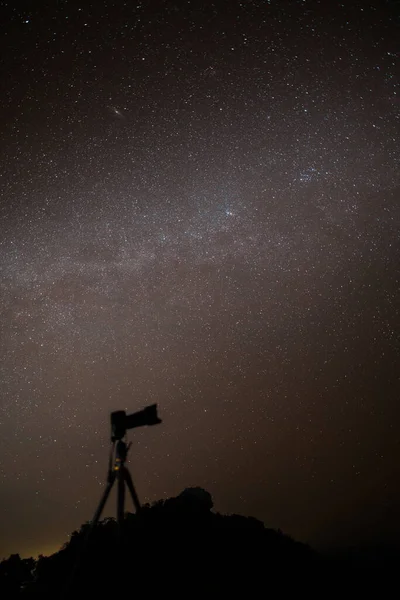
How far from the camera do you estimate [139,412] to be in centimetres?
403

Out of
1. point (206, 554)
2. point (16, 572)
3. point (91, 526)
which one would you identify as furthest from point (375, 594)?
point (16, 572)

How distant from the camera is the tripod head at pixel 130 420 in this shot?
3984 millimetres

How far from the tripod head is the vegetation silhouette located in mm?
886

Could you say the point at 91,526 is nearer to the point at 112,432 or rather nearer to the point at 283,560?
the point at 112,432

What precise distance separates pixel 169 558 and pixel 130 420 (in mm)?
4746

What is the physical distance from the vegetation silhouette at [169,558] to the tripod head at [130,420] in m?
0.89

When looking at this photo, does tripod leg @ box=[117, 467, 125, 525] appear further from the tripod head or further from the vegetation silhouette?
the tripod head

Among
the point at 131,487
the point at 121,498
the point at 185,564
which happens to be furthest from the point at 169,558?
the point at 121,498

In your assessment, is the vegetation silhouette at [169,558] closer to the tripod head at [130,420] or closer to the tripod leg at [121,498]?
the tripod leg at [121,498]

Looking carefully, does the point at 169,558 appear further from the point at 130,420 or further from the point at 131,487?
the point at 130,420

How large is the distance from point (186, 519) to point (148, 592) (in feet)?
14.4

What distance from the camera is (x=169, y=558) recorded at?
22.7ft

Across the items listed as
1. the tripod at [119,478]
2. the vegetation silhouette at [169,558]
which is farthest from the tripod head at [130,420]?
the vegetation silhouette at [169,558]

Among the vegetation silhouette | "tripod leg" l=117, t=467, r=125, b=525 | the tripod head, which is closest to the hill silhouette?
the vegetation silhouette
